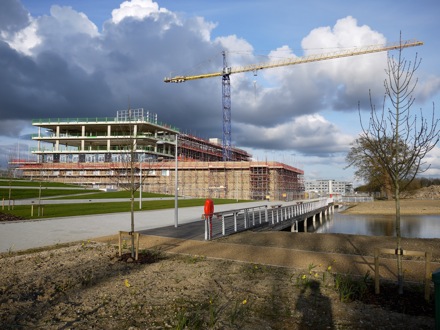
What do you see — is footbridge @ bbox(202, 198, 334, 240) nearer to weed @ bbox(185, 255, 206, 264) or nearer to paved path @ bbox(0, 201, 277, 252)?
paved path @ bbox(0, 201, 277, 252)

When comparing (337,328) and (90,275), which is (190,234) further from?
(337,328)

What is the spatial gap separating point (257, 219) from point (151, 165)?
4818 centimetres

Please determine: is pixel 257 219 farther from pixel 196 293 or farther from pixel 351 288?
pixel 196 293

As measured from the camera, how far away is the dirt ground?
6.07m

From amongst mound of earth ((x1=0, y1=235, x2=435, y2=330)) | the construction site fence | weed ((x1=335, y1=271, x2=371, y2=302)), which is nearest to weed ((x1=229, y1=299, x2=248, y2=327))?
mound of earth ((x1=0, y1=235, x2=435, y2=330))

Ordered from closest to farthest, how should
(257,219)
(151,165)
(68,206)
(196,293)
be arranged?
(196,293) → (257,219) → (68,206) → (151,165)

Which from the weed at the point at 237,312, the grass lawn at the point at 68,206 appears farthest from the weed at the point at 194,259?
the grass lawn at the point at 68,206

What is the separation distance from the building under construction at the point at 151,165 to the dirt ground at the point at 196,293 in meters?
51.6

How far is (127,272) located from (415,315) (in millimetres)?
6259

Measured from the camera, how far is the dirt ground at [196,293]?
607 cm

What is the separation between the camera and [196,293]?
7.55 m

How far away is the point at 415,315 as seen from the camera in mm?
6316

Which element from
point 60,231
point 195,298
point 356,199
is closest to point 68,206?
point 60,231

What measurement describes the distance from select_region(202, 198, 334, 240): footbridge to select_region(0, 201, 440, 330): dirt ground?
176 inches
